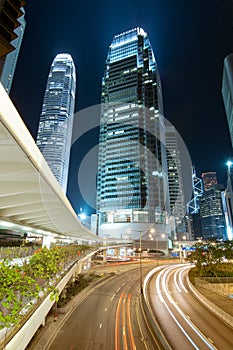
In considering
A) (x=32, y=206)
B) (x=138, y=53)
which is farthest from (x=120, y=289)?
(x=138, y=53)

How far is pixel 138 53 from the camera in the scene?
144m

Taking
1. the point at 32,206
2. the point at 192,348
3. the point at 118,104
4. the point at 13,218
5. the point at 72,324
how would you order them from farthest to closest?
the point at 118,104 → the point at 13,218 → the point at 32,206 → the point at 72,324 → the point at 192,348

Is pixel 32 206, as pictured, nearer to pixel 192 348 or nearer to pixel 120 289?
pixel 192 348

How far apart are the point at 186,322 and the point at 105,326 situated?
29.1ft

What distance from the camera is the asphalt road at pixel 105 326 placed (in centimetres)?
1680

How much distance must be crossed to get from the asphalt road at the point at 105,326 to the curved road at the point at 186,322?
2.23 m

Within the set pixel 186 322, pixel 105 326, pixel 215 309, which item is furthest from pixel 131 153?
pixel 105 326

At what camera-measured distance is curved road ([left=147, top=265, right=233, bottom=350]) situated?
1655 cm

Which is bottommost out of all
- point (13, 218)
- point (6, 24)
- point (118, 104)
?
point (13, 218)

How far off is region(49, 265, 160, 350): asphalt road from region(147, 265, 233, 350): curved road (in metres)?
2.23

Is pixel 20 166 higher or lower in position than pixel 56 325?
higher

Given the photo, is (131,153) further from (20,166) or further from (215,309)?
(20,166)

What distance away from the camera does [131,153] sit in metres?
116

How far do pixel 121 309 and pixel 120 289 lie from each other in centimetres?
1090
